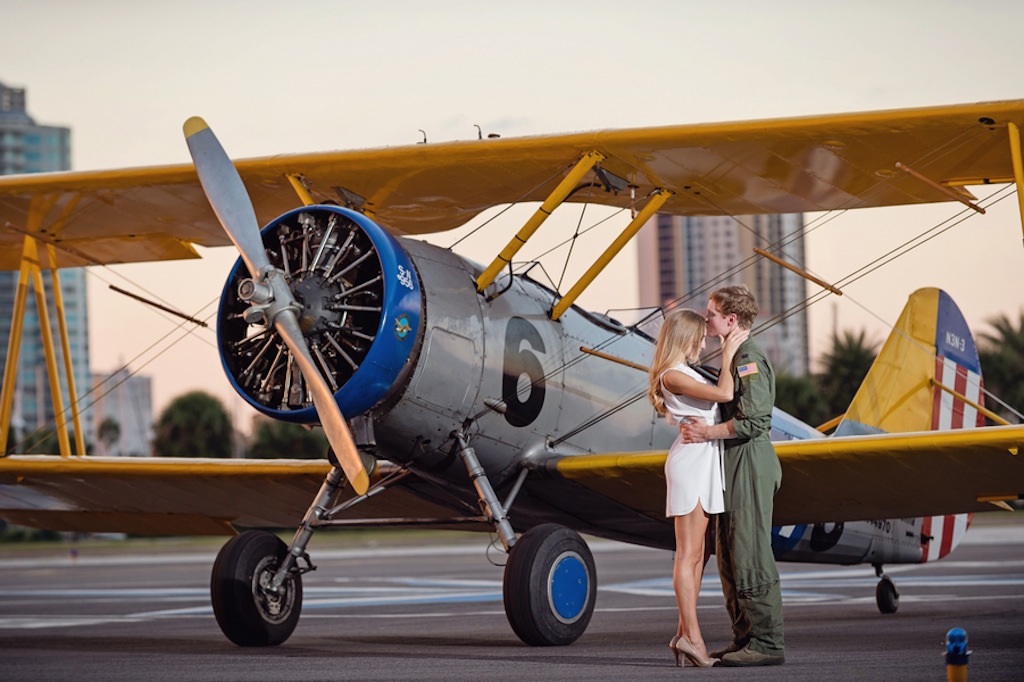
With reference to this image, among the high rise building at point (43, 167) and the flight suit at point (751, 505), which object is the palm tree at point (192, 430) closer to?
the flight suit at point (751, 505)

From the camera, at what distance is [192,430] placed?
66.8 meters

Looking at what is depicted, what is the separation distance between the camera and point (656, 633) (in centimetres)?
921

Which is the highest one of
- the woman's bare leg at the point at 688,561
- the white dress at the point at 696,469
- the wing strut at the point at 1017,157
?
the wing strut at the point at 1017,157

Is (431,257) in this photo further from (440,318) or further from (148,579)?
(148,579)

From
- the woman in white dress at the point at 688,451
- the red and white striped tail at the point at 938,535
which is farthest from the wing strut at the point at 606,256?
the red and white striped tail at the point at 938,535

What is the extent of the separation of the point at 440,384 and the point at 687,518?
7.39ft

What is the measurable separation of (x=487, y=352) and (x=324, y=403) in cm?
127

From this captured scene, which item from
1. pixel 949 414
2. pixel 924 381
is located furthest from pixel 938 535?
pixel 924 381

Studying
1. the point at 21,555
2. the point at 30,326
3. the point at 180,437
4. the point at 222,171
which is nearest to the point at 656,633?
the point at 222,171

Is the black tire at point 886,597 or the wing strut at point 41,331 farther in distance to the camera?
the black tire at point 886,597

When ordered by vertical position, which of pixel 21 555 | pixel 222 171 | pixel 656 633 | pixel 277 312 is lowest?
pixel 21 555

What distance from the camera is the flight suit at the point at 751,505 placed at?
6.08 m

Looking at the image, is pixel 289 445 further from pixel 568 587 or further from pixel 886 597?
pixel 568 587

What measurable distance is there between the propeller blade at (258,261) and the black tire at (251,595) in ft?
3.55
